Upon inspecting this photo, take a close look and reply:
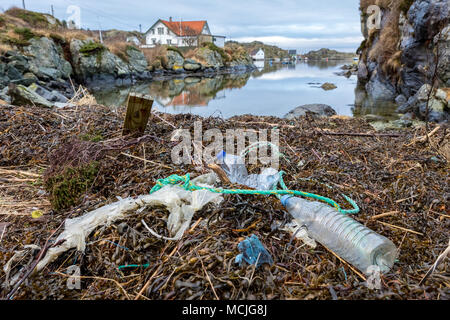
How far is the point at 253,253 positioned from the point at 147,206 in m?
0.81

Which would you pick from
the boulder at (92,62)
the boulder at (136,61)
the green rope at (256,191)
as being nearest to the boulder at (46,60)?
the boulder at (92,62)

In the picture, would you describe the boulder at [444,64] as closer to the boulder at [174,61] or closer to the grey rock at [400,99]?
the grey rock at [400,99]

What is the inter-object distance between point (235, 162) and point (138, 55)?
101 feet

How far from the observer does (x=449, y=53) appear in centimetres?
966

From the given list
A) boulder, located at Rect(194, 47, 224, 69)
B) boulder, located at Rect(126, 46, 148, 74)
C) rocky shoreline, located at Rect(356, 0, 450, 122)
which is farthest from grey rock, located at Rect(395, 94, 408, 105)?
boulder, located at Rect(194, 47, 224, 69)

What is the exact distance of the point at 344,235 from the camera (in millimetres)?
1697

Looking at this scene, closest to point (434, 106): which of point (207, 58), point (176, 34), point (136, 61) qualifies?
point (136, 61)

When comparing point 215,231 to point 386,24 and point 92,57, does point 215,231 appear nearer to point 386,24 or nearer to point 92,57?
point 386,24

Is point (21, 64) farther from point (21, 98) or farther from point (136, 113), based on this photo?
point (136, 113)

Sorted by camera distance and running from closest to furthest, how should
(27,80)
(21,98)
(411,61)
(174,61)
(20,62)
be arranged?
1. (21,98)
2. (411,61)
3. (27,80)
4. (20,62)
5. (174,61)

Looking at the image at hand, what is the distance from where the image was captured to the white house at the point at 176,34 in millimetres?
55625

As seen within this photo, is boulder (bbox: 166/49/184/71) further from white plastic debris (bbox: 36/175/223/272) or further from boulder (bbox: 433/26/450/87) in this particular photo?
white plastic debris (bbox: 36/175/223/272)

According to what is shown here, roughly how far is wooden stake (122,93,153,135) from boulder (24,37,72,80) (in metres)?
18.0

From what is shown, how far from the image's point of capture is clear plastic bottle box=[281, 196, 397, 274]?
1.55m
